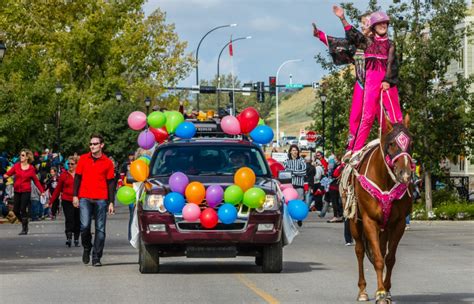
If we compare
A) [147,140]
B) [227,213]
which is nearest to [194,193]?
[227,213]

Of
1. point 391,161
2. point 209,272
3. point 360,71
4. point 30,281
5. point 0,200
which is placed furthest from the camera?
point 0,200

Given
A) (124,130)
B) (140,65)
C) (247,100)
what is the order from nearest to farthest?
(140,65), (124,130), (247,100)

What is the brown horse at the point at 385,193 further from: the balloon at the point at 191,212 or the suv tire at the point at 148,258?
the suv tire at the point at 148,258

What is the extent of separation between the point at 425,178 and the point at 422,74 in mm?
3217

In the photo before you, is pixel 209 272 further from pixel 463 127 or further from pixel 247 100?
pixel 247 100

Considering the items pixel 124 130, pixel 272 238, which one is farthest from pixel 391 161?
pixel 124 130

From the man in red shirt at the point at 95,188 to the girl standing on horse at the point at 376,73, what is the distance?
6452mm

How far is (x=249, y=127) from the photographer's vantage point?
69.5ft

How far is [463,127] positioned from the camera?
4266 cm

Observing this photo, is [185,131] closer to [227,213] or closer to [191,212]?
[191,212]

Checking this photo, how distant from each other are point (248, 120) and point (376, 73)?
628cm

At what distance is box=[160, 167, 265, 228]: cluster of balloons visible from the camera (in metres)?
18.3

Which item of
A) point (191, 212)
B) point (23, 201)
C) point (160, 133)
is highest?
point (160, 133)

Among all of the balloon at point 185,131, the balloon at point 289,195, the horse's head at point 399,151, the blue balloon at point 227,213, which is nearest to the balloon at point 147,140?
the balloon at point 185,131
